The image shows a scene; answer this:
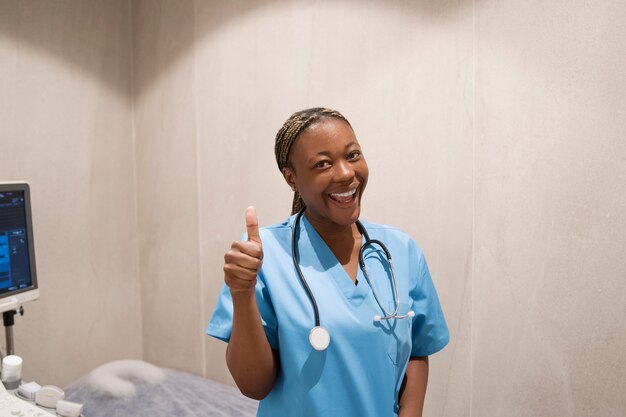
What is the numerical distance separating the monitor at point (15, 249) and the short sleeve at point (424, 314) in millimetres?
1244

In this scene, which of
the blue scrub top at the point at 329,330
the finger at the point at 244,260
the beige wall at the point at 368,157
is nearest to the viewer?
the finger at the point at 244,260

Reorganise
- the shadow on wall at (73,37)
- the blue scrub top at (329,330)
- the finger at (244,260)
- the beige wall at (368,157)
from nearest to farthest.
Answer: the finger at (244,260)
the blue scrub top at (329,330)
the beige wall at (368,157)
the shadow on wall at (73,37)

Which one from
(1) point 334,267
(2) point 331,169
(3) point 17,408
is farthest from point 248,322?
(3) point 17,408

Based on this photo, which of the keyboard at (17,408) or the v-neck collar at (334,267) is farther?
the keyboard at (17,408)

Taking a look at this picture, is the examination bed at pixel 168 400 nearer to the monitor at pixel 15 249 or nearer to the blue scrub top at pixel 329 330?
the monitor at pixel 15 249

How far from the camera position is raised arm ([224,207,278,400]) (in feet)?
3.04

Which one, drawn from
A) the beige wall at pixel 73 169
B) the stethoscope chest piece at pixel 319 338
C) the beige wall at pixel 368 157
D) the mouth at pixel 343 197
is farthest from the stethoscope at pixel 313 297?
the beige wall at pixel 73 169

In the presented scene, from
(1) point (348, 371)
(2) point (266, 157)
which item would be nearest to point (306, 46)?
(2) point (266, 157)

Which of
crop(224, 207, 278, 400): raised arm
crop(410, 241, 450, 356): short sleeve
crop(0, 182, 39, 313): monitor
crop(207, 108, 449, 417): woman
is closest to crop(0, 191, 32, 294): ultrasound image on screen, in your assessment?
crop(0, 182, 39, 313): monitor

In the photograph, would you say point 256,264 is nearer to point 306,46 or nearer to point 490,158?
point 490,158

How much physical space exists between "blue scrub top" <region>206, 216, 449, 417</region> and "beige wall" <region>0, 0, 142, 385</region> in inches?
60.4

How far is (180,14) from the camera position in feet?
8.00

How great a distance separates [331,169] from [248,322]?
0.35 meters

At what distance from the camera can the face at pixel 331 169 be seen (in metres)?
1.10
